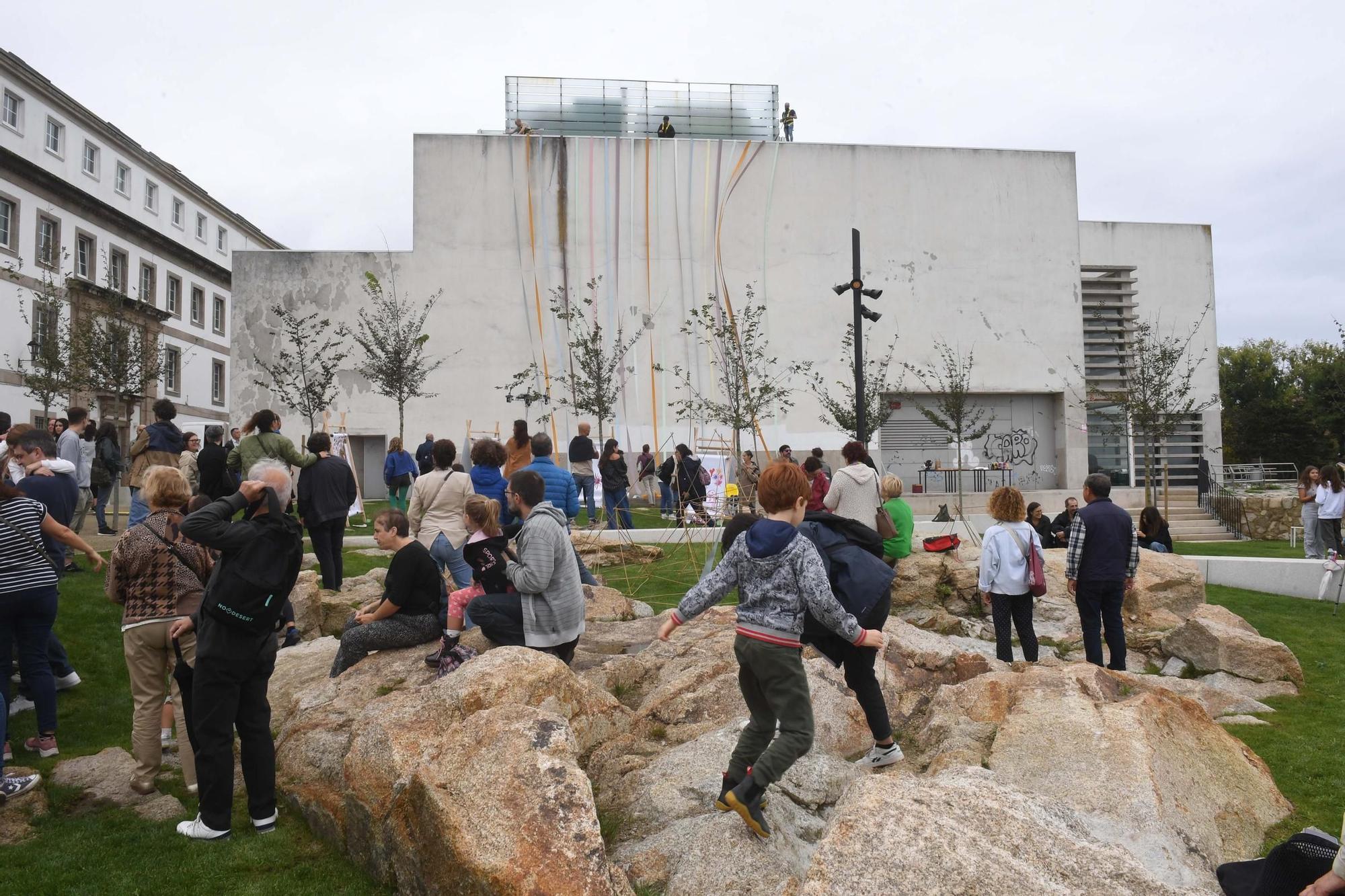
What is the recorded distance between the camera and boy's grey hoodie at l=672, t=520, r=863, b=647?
13.9ft

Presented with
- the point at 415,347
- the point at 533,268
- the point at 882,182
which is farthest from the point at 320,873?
the point at 882,182

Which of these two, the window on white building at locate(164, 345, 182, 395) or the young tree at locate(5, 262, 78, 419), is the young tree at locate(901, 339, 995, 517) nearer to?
the young tree at locate(5, 262, 78, 419)

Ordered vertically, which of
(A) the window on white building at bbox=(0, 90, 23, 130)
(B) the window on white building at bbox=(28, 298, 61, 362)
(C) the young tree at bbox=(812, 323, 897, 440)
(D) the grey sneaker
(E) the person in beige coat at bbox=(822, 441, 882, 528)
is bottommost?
(D) the grey sneaker

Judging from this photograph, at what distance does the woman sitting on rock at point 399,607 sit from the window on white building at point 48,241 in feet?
94.8

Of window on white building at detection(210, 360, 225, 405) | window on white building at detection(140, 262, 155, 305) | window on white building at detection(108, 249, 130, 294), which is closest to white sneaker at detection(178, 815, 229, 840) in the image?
window on white building at detection(108, 249, 130, 294)

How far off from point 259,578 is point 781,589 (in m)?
2.55

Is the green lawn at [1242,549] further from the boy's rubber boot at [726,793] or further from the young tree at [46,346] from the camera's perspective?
the young tree at [46,346]

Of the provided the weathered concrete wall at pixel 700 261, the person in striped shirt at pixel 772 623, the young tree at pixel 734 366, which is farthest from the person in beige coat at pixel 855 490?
the weathered concrete wall at pixel 700 261

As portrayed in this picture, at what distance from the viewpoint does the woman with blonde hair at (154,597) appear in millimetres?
5539

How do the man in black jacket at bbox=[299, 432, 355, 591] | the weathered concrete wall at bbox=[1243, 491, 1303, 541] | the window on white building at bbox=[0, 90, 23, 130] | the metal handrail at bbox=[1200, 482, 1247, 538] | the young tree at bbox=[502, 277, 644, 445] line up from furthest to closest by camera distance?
the window on white building at bbox=[0, 90, 23, 130], the young tree at bbox=[502, 277, 644, 445], the metal handrail at bbox=[1200, 482, 1247, 538], the weathered concrete wall at bbox=[1243, 491, 1303, 541], the man in black jacket at bbox=[299, 432, 355, 591]

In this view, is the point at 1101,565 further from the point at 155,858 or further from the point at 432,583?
the point at 155,858

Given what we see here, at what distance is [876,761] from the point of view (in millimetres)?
5199

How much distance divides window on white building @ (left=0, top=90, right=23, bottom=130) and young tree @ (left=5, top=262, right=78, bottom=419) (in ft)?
15.5

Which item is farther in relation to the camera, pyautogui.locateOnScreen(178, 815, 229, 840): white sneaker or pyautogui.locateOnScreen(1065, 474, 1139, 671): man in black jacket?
pyautogui.locateOnScreen(1065, 474, 1139, 671): man in black jacket
